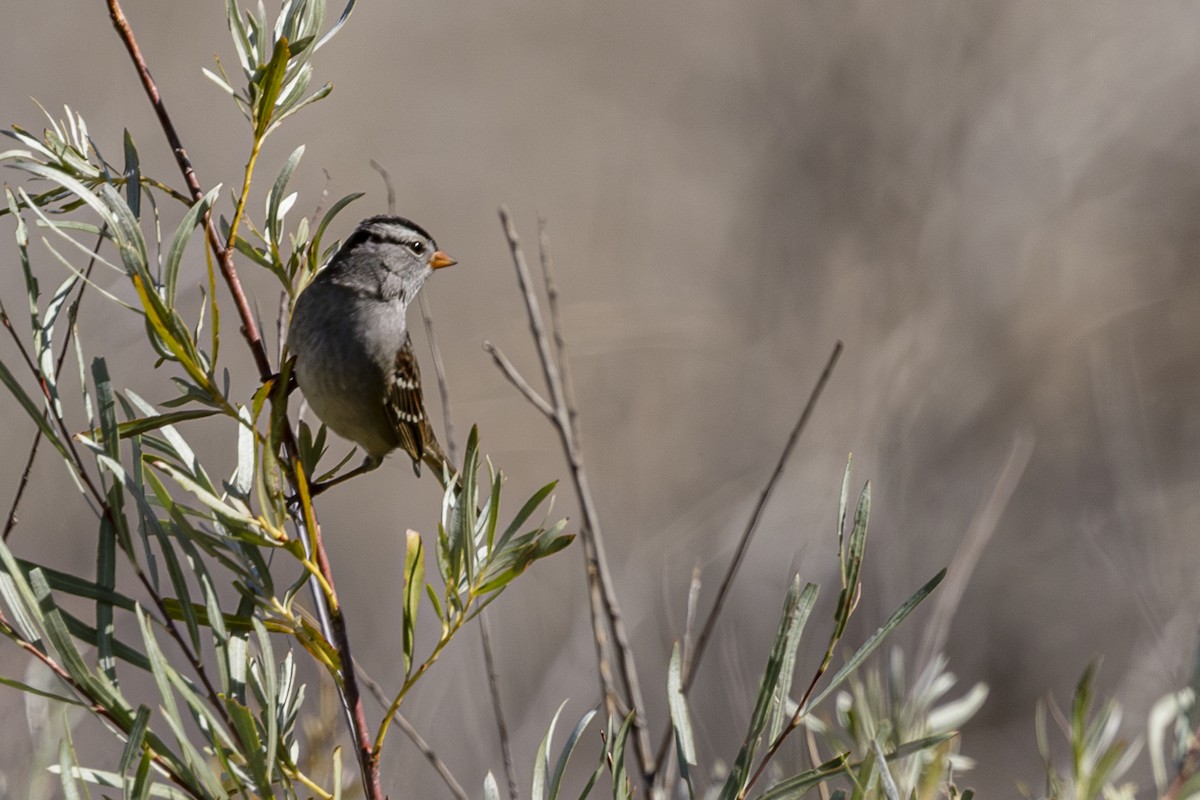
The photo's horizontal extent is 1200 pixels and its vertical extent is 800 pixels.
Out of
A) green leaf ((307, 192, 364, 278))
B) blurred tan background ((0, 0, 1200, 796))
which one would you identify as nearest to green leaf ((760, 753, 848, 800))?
green leaf ((307, 192, 364, 278))

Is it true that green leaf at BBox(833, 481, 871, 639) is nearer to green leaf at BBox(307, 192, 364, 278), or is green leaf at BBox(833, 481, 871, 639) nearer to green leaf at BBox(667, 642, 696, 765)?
green leaf at BBox(667, 642, 696, 765)

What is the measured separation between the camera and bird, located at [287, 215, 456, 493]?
2383 millimetres

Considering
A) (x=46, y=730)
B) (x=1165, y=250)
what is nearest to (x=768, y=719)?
(x=46, y=730)

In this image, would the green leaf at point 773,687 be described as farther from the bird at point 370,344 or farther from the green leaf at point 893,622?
the bird at point 370,344

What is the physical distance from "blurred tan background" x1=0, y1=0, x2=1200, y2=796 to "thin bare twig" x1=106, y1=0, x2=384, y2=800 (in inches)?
104

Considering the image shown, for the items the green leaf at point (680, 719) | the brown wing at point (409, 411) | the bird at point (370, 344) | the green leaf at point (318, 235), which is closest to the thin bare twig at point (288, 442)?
the green leaf at point (318, 235)

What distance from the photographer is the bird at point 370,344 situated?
238 cm

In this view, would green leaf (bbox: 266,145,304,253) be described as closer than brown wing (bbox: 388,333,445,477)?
Yes

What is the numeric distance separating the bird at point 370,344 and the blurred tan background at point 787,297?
1.54 metres

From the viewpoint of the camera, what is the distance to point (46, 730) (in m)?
1.27

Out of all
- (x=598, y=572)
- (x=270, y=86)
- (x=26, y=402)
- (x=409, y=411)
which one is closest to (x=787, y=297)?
(x=409, y=411)

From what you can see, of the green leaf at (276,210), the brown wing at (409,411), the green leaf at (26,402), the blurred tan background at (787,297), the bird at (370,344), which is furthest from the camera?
the blurred tan background at (787,297)

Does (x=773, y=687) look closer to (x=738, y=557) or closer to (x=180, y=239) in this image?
(x=738, y=557)

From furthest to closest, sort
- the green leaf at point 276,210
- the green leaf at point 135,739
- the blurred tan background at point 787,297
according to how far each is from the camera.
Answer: the blurred tan background at point 787,297 → the green leaf at point 276,210 → the green leaf at point 135,739
